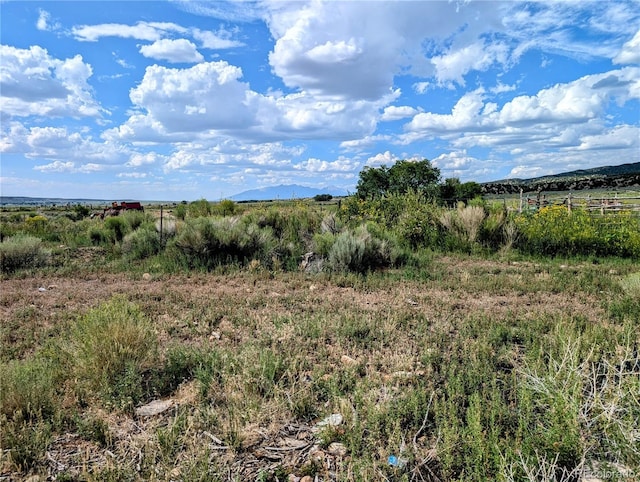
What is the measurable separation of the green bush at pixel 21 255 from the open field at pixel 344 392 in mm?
3309

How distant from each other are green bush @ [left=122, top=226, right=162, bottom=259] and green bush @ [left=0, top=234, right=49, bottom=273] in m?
1.89

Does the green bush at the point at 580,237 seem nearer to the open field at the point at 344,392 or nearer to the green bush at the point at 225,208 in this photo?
the open field at the point at 344,392

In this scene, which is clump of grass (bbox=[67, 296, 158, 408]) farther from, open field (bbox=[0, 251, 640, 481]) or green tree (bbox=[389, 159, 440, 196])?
green tree (bbox=[389, 159, 440, 196])

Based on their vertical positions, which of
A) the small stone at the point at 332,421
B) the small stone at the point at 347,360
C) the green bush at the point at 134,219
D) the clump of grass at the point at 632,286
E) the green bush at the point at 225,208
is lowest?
the small stone at the point at 332,421

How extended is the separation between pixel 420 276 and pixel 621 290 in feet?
10.9

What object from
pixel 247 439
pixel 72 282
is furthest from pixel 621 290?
pixel 72 282

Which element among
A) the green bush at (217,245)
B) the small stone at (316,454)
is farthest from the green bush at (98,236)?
the small stone at (316,454)

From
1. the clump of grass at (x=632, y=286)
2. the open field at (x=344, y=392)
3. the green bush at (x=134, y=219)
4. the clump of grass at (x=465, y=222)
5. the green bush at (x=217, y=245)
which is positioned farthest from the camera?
the green bush at (x=134, y=219)

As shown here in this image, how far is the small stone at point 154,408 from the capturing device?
10.9 ft

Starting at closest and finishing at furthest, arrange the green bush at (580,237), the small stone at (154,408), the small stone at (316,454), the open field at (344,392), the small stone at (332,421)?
1. the open field at (344,392)
2. the small stone at (316,454)
3. the small stone at (332,421)
4. the small stone at (154,408)
5. the green bush at (580,237)

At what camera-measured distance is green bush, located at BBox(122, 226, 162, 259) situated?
1091cm

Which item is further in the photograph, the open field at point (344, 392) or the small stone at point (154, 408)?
the small stone at point (154, 408)

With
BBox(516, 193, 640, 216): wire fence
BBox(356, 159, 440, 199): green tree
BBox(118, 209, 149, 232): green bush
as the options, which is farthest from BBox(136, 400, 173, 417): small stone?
BBox(356, 159, 440, 199): green tree

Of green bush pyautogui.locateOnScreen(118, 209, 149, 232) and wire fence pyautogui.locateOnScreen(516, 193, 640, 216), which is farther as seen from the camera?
wire fence pyautogui.locateOnScreen(516, 193, 640, 216)
